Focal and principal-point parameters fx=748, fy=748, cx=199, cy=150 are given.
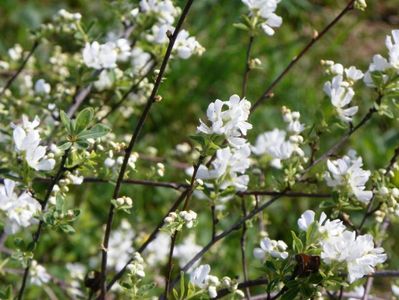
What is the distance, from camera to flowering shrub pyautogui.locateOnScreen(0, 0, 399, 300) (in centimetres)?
145

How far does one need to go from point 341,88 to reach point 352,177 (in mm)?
227

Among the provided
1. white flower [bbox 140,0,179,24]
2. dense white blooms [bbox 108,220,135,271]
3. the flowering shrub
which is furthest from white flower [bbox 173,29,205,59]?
dense white blooms [bbox 108,220,135,271]

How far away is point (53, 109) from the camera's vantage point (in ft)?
6.81

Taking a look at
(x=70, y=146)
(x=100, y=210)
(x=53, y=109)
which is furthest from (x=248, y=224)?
(x=100, y=210)

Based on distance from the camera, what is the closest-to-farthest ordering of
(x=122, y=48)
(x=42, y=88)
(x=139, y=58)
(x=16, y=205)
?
(x=16, y=205)
(x=122, y=48)
(x=42, y=88)
(x=139, y=58)

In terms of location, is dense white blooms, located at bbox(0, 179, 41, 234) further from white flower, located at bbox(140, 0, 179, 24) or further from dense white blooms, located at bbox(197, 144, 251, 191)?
white flower, located at bbox(140, 0, 179, 24)

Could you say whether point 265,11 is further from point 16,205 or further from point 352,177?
A: point 16,205

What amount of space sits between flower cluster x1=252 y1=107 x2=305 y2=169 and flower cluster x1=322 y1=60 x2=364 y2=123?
102 mm

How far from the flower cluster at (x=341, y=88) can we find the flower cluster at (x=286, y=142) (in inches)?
4.0

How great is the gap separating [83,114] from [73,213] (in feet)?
→ 0.70

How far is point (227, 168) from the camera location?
168cm

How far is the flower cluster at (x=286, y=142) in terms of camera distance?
1.73m

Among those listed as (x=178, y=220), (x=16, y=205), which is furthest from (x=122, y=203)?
(x=16, y=205)

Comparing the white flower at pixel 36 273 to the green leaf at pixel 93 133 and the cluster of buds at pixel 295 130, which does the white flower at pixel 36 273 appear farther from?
the cluster of buds at pixel 295 130
